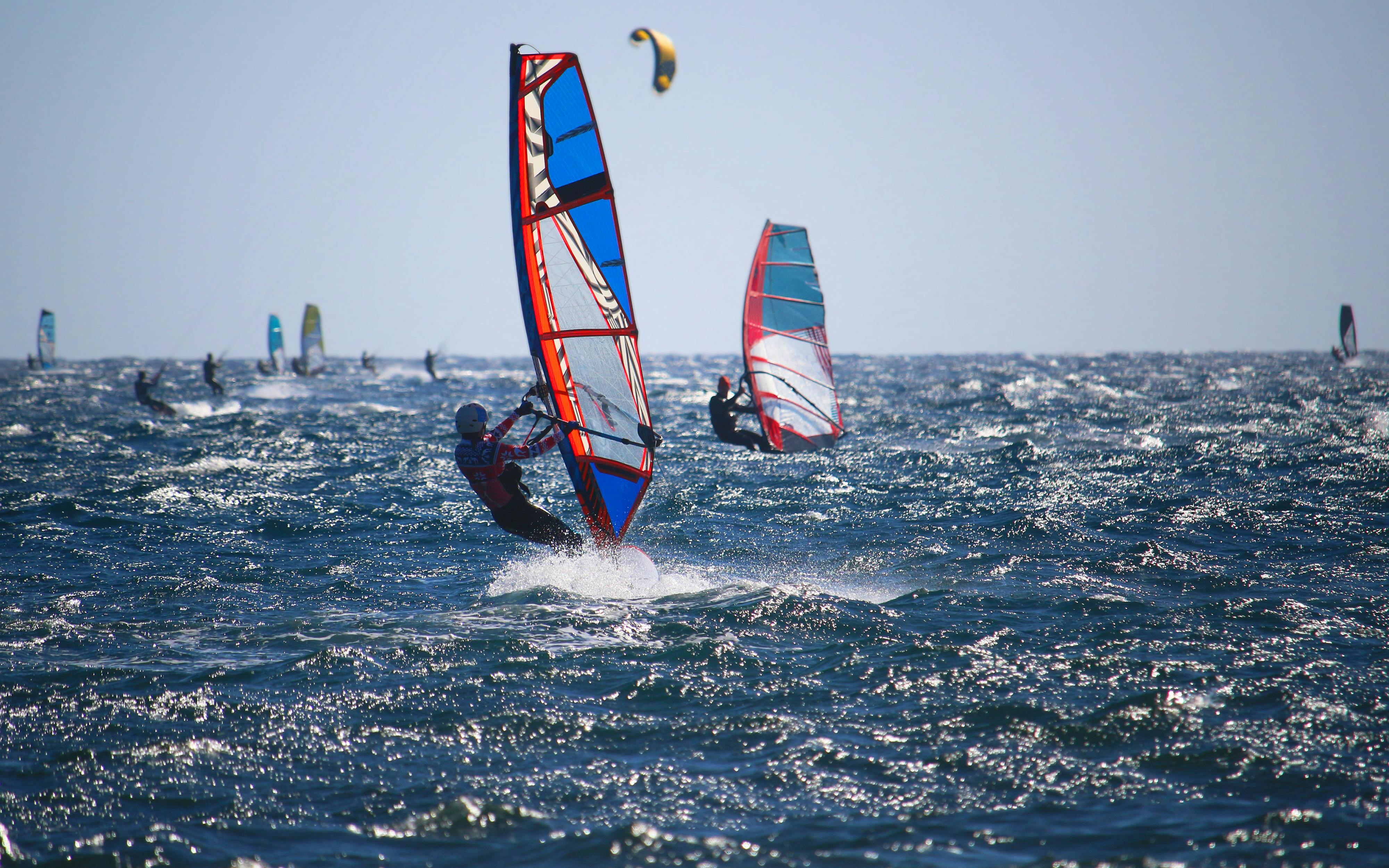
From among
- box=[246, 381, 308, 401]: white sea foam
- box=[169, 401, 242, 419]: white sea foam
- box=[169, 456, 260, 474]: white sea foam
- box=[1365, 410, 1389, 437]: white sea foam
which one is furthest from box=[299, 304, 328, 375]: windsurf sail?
box=[1365, 410, 1389, 437]: white sea foam

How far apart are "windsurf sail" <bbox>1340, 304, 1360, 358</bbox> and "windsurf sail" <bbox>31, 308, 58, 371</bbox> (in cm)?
6082

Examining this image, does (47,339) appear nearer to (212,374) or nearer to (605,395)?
(212,374)

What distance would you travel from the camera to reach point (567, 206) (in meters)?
7.02

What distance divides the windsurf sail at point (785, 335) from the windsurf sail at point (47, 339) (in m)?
47.9

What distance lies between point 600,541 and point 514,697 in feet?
9.32

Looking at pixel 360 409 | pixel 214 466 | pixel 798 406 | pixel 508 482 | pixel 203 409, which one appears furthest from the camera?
pixel 360 409

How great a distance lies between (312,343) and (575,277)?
39.5 metres

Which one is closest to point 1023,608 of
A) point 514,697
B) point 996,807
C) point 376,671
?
point 996,807

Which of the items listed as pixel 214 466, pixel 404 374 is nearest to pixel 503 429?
pixel 214 466

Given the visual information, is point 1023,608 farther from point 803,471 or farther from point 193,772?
point 803,471

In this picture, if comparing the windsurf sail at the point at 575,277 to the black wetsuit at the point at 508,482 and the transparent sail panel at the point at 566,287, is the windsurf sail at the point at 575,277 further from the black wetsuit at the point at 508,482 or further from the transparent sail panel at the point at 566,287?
the black wetsuit at the point at 508,482

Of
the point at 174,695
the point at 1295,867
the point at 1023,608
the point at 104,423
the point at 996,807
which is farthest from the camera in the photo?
the point at 104,423

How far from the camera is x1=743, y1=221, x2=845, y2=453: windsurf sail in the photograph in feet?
45.7

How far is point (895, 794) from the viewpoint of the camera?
3.95m
